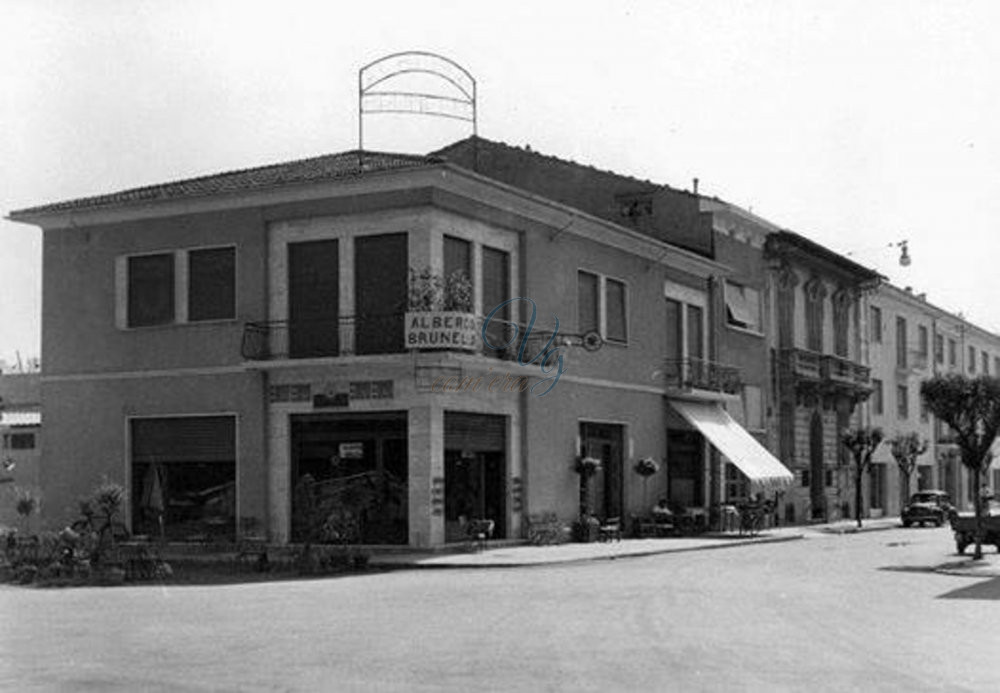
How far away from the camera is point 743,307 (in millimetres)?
40469

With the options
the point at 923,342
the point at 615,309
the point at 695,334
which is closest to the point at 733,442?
the point at 695,334

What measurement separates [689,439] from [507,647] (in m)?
26.0

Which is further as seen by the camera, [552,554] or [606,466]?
[606,466]

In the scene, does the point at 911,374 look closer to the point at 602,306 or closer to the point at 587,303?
the point at 602,306

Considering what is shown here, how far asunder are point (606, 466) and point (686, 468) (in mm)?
4797

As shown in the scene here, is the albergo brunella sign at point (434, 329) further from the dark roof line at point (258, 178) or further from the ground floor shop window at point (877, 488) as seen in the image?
the ground floor shop window at point (877, 488)

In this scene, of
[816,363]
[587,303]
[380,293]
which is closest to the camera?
[380,293]

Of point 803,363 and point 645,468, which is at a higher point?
point 803,363

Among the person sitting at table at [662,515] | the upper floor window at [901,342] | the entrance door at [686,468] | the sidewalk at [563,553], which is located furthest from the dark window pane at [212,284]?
the upper floor window at [901,342]

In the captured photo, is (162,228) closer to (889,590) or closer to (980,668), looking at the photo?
(889,590)

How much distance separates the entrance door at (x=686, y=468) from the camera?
35.4 m

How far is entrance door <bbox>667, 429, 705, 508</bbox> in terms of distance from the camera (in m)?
35.4

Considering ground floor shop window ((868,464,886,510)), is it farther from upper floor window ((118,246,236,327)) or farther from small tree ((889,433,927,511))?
upper floor window ((118,246,236,327))

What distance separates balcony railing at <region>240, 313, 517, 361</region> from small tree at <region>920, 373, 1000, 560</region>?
909 cm
